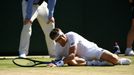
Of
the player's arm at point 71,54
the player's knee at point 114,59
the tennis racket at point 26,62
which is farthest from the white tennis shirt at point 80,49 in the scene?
the tennis racket at point 26,62

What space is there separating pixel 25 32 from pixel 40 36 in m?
2.34

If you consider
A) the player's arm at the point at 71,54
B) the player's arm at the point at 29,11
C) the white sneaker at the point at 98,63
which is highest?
the player's arm at the point at 29,11

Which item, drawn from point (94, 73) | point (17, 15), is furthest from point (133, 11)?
point (94, 73)

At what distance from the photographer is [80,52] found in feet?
29.7

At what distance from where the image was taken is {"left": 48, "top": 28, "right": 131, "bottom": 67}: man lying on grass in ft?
29.0

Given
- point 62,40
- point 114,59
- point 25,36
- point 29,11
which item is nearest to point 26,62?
point 62,40

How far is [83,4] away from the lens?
1359 centimetres

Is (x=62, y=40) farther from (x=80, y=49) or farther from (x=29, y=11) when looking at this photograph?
(x=29, y=11)

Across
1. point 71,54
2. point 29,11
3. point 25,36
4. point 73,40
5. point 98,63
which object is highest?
point 29,11

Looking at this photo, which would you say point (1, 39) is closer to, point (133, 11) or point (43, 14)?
point (43, 14)

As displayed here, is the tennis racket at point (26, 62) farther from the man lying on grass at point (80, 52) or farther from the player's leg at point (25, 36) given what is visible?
the player's leg at point (25, 36)

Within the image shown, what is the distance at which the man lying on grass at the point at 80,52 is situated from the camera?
29.0 ft

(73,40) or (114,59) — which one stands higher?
(73,40)

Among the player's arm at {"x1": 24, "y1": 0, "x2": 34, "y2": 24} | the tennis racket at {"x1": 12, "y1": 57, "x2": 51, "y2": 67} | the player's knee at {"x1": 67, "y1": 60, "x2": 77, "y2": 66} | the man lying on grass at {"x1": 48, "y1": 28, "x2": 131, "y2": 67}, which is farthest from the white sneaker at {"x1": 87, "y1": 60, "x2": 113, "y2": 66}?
the player's arm at {"x1": 24, "y1": 0, "x2": 34, "y2": 24}
